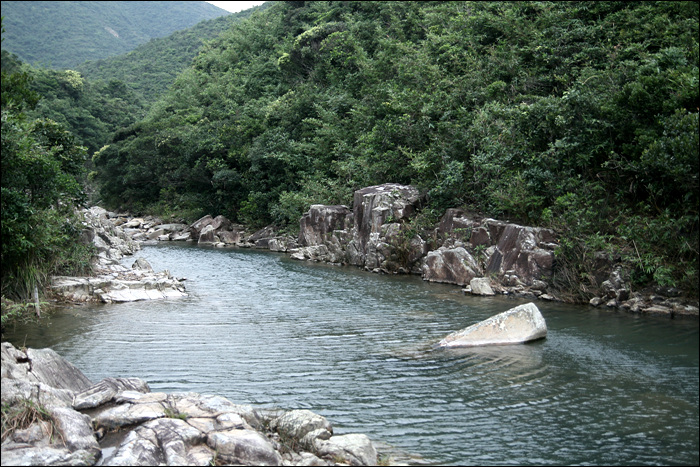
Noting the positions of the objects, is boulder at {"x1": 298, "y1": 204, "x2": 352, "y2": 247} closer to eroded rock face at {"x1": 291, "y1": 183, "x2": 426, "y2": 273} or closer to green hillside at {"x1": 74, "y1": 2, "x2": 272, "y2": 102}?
eroded rock face at {"x1": 291, "y1": 183, "x2": 426, "y2": 273}

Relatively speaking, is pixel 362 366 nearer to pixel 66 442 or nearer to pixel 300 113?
pixel 66 442

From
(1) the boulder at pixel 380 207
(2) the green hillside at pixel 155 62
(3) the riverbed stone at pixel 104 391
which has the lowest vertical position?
(3) the riverbed stone at pixel 104 391

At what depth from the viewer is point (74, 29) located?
117 metres

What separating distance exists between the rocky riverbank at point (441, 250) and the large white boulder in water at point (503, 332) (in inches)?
190

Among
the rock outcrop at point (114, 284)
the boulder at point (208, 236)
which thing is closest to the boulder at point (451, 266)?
the rock outcrop at point (114, 284)

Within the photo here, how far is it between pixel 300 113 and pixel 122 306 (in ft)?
92.7

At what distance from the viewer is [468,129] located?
26516mm

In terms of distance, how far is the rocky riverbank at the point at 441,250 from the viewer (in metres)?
18.1

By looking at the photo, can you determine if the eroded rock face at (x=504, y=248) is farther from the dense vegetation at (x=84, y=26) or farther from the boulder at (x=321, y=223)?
the dense vegetation at (x=84, y=26)

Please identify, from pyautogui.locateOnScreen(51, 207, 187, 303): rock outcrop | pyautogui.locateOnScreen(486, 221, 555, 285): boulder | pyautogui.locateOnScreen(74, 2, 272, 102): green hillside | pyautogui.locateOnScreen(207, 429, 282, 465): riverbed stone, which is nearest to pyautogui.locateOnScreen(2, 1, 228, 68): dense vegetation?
pyautogui.locateOnScreen(74, 2, 272, 102): green hillside

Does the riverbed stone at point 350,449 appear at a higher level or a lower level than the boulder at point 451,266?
lower

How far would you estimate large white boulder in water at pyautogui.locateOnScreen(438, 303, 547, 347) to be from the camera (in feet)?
45.6

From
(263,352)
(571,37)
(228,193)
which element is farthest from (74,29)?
(263,352)

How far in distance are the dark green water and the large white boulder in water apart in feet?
1.27
